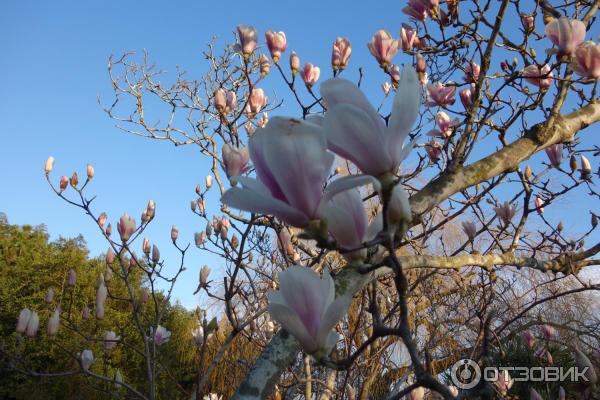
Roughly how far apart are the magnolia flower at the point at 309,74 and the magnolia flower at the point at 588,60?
1.17m

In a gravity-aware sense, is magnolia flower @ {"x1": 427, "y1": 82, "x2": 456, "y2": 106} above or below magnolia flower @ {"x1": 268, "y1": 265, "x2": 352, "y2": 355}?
above

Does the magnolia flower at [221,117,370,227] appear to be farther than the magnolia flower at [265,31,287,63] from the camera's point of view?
No

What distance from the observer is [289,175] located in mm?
500

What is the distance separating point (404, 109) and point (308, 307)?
0.27 metres

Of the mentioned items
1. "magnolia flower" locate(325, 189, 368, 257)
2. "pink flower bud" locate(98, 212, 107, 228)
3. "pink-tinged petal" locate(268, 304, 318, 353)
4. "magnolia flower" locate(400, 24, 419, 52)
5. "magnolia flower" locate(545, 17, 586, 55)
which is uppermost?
"magnolia flower" locate(400, 24, 419, 52)

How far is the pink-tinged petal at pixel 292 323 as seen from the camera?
0.56m

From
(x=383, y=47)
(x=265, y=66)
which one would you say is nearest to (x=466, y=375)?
(x=383, y=47)

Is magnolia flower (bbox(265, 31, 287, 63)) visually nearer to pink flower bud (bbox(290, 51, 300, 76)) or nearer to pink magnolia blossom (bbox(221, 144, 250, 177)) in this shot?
pink flower bud (bbox(290, 51, 300, 76))

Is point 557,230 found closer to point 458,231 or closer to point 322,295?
point 322,295

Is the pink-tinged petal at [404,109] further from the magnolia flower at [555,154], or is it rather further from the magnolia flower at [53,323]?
the magnolia flower at [53,323]

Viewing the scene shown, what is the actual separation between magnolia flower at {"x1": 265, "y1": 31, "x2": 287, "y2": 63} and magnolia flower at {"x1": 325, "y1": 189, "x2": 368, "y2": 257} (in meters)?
1.81

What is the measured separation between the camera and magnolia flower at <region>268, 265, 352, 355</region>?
21.8 inches

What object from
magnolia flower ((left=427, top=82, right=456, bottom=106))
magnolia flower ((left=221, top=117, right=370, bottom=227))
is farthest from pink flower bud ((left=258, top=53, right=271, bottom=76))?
magnolia flower ((left=221, top=117, right=370, bottom=227))

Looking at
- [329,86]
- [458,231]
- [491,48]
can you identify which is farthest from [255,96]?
[458,231]
